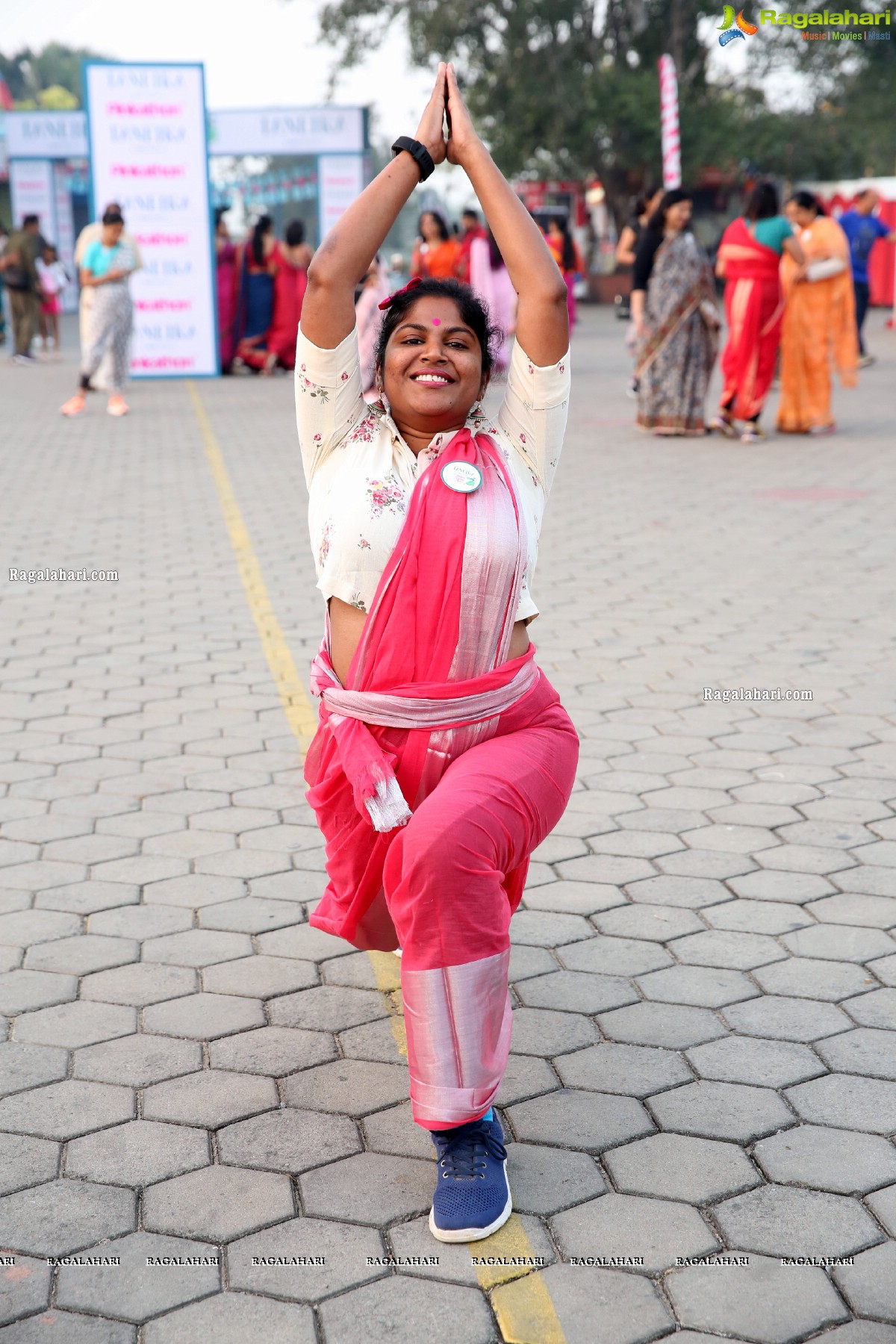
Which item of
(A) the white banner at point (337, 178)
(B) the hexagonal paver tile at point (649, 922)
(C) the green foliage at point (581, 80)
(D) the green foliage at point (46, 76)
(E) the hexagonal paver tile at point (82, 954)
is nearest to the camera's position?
(E) the hexagonal paver tile at point (82, 954)

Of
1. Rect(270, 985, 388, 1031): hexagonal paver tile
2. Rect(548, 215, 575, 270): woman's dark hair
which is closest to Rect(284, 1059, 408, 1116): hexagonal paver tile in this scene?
Rect(270, 985, 388, 1031): hexagonal paver tile

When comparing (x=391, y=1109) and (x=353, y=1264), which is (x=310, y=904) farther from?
(x=353, y=1264)

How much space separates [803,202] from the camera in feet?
36.7

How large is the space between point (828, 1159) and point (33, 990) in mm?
1748

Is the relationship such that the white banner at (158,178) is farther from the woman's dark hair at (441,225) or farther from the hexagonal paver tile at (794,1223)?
the hexagonal paver tile at (794,1223)

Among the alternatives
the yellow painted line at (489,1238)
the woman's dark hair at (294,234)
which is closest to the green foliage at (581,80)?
the woman's dark hair at (294,234)

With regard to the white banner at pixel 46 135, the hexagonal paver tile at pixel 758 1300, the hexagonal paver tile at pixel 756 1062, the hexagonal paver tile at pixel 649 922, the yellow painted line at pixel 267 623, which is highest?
the white banner at pixel 46 135

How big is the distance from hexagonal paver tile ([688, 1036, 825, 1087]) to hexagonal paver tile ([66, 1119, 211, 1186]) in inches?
40.0

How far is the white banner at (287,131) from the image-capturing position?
21688mm

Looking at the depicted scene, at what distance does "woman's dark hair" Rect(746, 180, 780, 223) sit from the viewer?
10562 mm

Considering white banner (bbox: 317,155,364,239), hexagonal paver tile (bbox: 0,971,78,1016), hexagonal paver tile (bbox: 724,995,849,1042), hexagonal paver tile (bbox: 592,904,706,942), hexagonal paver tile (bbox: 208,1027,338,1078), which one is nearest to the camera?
hexagonal paver tile (bbox: 208,1027,338,1078)

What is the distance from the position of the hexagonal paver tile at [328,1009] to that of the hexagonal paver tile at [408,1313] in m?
0.85

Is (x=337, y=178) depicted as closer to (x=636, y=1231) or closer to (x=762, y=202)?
(x=762, y=202)

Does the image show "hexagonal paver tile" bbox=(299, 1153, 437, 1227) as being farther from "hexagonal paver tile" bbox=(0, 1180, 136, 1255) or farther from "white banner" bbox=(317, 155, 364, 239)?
"white banner" bbox=(317, 155, 364, 239)
